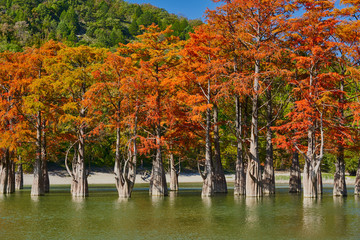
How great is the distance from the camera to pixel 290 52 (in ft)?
140

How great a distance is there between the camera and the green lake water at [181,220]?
20.6 metres

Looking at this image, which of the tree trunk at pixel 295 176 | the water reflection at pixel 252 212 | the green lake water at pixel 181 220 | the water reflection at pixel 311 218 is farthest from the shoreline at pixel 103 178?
the water reflection at pixel 311 218

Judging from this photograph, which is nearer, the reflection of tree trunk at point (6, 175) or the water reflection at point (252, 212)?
the water reflection at point (252, 212)

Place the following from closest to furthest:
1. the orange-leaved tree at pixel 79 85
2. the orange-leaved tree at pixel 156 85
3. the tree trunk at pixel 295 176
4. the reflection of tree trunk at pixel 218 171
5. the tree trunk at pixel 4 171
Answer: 1. the orange-leaved tree at pixel 156 85
2. the orange-leaved tree at pixel 79 85
3. the reflection of tree trunk at pixel 218 171
4. the tree trunk at pixel 4 171
5. the tree trunk at pixel 295 176

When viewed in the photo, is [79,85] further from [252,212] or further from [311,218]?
[311,218]

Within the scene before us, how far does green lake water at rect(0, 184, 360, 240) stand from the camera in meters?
20.6

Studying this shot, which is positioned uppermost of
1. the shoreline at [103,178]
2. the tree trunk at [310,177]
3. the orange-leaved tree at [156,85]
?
the orange-leaved tree at [156,85]

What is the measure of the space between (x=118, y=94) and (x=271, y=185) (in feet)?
55.8

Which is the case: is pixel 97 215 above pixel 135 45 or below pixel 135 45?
below

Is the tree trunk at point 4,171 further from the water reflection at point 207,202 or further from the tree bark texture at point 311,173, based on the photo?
the tree bark texture at point 311,173

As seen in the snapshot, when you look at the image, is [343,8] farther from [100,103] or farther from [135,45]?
[100,103]

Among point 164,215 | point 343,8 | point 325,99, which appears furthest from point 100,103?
point 343,8

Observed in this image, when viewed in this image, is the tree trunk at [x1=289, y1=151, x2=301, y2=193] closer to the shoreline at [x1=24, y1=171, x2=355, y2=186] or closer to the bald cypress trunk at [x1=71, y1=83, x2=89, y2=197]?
A: the bald cypress trunk at [x1=71, y1=83, x2=89, y2=197]

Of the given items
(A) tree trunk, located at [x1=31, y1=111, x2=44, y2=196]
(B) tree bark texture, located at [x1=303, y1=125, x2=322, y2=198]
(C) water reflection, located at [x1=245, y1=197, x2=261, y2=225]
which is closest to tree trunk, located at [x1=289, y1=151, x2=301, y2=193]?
(B) tree bark texture, located at [x1=303, y1=125, x2=322, y2=198]
